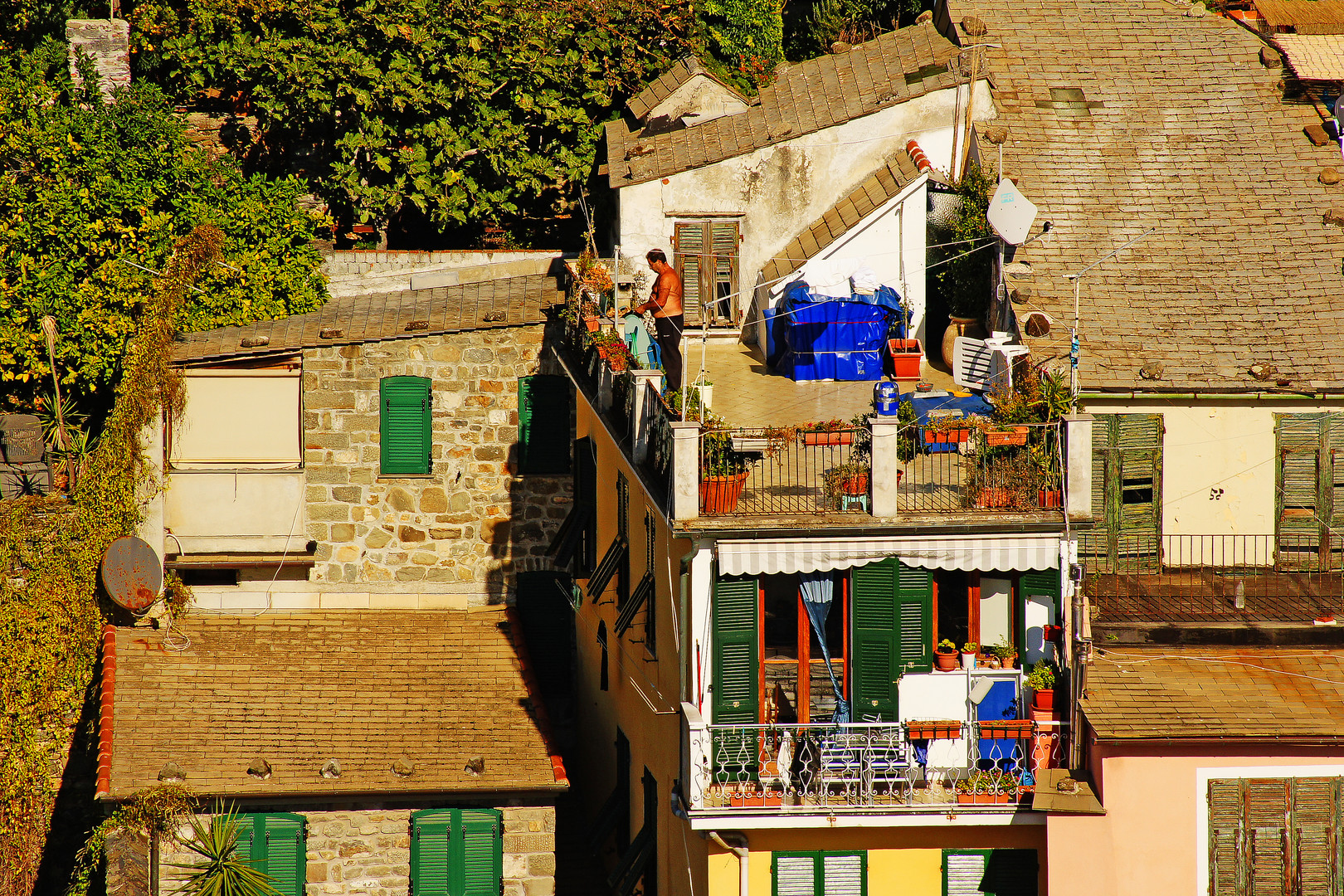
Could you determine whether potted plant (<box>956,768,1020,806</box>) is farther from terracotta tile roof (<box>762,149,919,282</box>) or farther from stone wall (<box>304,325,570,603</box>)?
stone wall (<box>304,325,570,603</box>)

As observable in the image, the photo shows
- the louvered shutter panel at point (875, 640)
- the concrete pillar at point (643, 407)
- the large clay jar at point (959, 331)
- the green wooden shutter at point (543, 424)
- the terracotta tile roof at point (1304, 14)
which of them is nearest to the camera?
the louvered shutter panel at point (875, 640)

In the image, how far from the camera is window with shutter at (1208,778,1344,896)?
18.5 metres

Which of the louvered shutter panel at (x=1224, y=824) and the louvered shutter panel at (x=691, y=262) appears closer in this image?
the louvered shutter panel at (x=1224, y=824)

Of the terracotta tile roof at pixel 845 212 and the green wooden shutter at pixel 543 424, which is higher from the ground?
the terracotta tile roof at pixel 845 212

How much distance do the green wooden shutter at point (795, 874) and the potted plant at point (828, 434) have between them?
4.40 meters

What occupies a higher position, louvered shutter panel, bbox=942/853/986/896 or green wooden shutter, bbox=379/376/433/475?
green wooden shutter, bbox=379/376/433/475

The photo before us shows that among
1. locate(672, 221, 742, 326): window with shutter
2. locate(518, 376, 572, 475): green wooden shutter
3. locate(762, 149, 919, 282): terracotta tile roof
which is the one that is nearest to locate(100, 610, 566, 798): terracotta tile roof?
locate(518, 376, 572, 475): green wooden shutter

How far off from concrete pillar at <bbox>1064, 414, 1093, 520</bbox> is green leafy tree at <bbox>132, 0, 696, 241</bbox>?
1470cm

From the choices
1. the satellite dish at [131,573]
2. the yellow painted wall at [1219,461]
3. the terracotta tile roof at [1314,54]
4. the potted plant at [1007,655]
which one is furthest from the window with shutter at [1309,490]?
the satellite dish at [131,573]

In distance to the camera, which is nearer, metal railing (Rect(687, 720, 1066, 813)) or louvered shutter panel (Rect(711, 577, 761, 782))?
metal railing (Rect(687, 720, 1066, 813))

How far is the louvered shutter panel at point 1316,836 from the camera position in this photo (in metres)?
18.5

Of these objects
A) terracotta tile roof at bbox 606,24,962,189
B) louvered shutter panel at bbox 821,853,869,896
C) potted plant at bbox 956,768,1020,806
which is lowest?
louvered shutter panel at bbox 821,853,869,896

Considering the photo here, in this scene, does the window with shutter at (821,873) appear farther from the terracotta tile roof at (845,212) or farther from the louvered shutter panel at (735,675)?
the terracotta tile roof at (845,212)

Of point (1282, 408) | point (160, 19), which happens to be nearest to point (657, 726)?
point (1282, 408)
